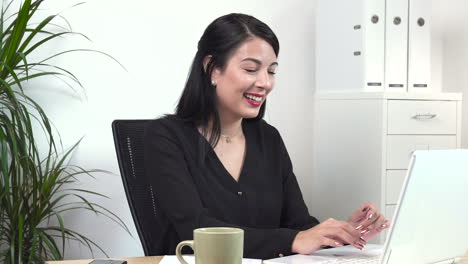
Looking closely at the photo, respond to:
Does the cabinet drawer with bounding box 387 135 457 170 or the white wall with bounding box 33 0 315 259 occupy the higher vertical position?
the white wall with bounding box 33 0 315 259

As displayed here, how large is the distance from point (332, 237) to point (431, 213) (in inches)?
13.9

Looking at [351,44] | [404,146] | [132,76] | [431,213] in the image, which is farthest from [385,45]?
→ [431,213]

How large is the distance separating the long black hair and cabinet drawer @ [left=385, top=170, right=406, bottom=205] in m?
1.09

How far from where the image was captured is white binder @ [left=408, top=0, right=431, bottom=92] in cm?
291

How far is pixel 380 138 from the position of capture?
2.77 m

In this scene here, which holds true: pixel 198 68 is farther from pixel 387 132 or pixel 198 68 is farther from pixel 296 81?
pixel 296 81

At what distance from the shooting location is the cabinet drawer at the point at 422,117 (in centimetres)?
278

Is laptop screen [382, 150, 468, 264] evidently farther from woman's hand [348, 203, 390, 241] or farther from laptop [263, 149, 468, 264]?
woman's hand [348, 203, 390, 241]

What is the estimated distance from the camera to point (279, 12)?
3.25 metres

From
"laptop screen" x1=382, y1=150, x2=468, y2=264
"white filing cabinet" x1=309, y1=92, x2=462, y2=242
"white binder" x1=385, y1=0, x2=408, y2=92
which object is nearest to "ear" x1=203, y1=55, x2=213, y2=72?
"laptop screen" x1=382, y1=150, x2=468, y2=264

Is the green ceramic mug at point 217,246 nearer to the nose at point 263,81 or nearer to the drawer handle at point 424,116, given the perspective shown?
the nose at point 263,81

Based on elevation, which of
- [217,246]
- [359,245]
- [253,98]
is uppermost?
[253,98]

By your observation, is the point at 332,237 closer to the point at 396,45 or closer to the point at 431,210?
the point at 431,210

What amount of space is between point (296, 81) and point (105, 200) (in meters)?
1.15
